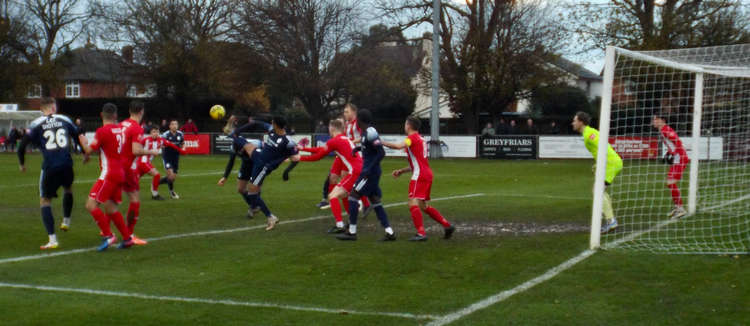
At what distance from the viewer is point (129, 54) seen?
5081 cm

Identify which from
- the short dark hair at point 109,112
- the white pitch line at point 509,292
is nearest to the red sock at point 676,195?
the white pitch line at point 509,292

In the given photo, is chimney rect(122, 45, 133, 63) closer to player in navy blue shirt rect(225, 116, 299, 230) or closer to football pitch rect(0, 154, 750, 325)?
football pitch rect(0, 154, 750, 325)

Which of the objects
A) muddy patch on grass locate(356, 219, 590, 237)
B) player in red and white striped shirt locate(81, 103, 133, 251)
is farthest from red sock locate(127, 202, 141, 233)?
muddy patch on grass locate(356, 219, 590, 237)

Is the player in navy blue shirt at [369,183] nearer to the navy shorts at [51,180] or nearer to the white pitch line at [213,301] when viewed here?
the white pitch line at [213,301]

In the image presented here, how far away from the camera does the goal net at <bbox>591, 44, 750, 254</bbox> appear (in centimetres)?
1005

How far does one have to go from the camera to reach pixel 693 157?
13.4 m

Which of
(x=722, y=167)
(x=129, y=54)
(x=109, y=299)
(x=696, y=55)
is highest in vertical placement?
(x=129, y=54)

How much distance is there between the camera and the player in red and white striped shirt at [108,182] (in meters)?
9.78

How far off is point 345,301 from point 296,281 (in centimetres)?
106

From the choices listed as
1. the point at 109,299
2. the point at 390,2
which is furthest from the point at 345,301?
the point at 390,2

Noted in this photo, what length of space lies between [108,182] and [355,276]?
3786 mm

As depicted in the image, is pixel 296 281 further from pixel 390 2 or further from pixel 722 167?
pixel 390 2

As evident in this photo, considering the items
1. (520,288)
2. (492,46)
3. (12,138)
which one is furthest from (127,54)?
(520,288)

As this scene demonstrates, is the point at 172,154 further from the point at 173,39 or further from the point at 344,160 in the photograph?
the point at 173,39
